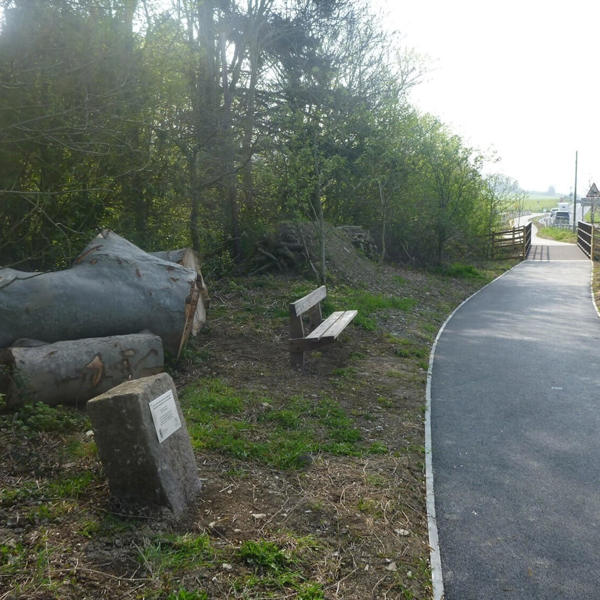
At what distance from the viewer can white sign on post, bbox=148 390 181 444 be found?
3.84 meters

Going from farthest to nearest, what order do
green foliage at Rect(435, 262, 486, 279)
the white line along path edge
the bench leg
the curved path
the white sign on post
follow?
1. green foliage at Rect(435, 262, 486, 279)
2. the bench leg
3. the white sign on post
4. the curved path
5. the white line along path edge

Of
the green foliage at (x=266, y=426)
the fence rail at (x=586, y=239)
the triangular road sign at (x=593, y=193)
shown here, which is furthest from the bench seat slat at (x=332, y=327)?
the fence rail at (x=586, y=239)

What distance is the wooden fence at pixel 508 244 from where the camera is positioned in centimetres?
2828

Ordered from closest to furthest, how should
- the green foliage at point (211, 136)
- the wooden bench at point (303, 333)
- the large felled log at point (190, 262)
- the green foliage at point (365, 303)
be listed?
the green foliage at point (211, 136) < the wooden bench at point (303, 333) < the large felled log at point (190, 262) < the green foliage at point (365, 303)

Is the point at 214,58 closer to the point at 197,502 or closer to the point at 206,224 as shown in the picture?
the point at 206,224

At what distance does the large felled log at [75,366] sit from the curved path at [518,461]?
3.02m

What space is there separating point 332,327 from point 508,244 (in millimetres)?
22898

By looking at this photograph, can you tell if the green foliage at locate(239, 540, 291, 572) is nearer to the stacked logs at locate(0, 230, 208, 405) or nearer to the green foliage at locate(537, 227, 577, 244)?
the stacked logs at locate(0, 230, 208, 405)

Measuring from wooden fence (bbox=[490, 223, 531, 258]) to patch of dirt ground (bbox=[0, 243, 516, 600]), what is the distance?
2194cm

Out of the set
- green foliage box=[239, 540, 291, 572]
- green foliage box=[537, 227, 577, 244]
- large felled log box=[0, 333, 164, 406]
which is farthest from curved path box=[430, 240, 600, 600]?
green foliage box=[537, 227, 577, 244]

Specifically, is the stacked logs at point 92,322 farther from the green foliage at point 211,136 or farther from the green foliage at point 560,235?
the green foliage at point 560,235

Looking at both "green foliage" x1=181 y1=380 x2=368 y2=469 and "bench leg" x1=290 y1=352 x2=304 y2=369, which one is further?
"bench leg" x1=290 y1=352 x2=304 y2=369

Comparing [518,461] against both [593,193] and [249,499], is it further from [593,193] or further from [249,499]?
[593,193]

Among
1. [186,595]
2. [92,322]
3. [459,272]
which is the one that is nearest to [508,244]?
[459,272]
